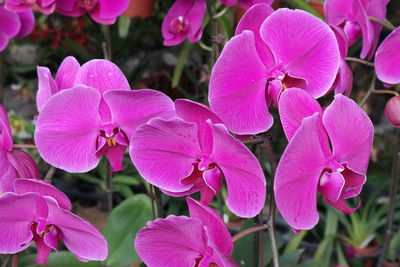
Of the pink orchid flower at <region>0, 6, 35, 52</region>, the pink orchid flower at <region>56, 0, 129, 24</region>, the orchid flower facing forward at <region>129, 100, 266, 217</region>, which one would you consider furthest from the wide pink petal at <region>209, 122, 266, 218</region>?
the pink orchid flower at <region>0, 6, 35, 52</region>

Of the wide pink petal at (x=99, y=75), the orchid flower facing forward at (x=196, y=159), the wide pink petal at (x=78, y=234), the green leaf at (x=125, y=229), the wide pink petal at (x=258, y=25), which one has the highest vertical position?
the wide pink petal at (x=258, y=25)

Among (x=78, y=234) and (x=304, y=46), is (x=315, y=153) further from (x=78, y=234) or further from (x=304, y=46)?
(x=78, y=234)

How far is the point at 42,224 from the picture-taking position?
1.36ft

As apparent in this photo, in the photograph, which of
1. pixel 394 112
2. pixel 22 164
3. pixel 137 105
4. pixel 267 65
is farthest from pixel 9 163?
pixel 394 112

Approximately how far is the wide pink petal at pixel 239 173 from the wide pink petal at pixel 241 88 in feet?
0.08

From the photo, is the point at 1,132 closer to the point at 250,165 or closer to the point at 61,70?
the point at 61,70

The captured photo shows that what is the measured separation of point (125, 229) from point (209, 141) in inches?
16.2

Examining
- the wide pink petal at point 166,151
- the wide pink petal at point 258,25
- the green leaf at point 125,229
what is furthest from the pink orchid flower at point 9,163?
the green leaf at point 125,229

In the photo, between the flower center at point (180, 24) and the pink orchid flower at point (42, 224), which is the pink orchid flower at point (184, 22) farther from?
the pink orchid flower at point (42, 224)

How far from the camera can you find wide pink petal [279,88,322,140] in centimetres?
36

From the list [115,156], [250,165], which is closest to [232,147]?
[250,165]

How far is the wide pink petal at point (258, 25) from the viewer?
0.39 metres

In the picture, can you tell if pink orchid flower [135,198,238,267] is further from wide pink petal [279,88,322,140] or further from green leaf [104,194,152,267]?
green leaf [104,194,152,267]

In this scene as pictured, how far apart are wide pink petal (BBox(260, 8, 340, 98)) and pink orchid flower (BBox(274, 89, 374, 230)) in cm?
4
